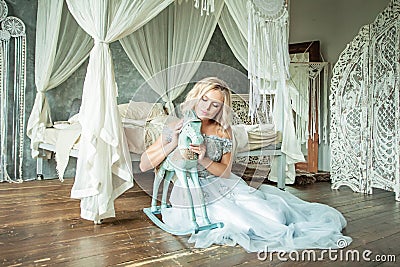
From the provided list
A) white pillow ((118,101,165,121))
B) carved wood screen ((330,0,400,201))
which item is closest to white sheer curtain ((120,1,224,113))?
white pillow ((118,101,165,121))

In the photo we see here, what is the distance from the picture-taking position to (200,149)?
2.62 meters

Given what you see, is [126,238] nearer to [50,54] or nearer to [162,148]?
[162,148]

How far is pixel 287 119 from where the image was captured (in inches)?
169

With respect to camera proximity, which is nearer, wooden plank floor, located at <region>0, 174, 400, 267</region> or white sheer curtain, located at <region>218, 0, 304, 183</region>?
wooden plank floor, located at <region>0, 174, 400, 267</region>

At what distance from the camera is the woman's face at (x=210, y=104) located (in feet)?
8.64

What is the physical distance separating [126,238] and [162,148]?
2.11 feet

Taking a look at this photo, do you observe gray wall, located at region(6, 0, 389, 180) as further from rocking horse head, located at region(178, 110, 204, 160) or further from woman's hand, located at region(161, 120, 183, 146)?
rocking horse head, located at region(178, 110, 204, 160)

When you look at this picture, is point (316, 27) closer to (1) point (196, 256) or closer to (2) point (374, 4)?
(2) point (374, 4)

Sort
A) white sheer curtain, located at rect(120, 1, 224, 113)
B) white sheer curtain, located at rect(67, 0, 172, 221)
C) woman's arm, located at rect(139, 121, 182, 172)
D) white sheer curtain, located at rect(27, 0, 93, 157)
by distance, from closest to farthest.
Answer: woman's arm, located at rect(139, 121, 182, 172) < white sheer curtain, located at rect(67, 0, 172, 221) < white sheer curtain, located at rect(27, 0, 93, 157) < white sheer curtain, located at rect(120, 1, 224, 113)

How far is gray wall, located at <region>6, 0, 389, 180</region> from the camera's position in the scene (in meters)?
4.93

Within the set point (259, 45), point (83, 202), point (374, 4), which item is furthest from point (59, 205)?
point (374, 4)

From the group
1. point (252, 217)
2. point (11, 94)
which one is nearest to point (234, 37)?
point (252, 217)

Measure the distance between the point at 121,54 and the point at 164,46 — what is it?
1.96 ft

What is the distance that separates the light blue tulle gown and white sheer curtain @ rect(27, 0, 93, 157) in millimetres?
2522
